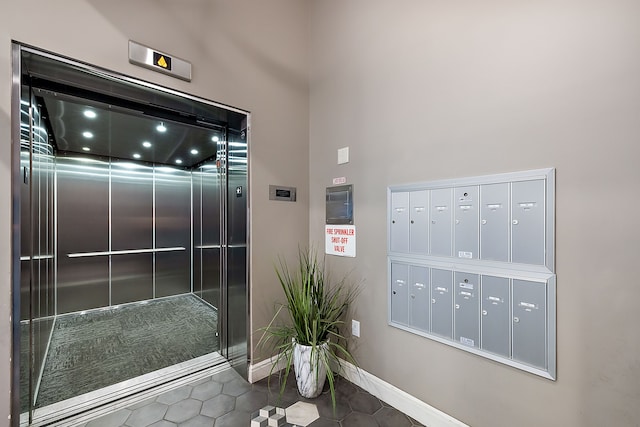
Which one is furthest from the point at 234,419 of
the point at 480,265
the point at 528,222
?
the point at 528,222

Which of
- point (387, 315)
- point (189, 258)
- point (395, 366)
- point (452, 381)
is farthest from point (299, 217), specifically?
point (189, 258)

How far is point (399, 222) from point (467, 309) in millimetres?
636

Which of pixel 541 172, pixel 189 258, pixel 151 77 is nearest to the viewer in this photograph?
pixel 541 172

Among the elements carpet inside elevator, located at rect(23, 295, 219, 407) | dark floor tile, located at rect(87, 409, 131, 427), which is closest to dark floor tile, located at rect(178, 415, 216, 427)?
dark floor tile, located at rect(87, 409, 131, 427)

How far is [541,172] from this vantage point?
3.88 feet

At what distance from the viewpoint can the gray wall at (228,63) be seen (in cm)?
122

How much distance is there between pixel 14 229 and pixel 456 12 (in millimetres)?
2618

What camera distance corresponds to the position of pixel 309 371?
182 centimetres

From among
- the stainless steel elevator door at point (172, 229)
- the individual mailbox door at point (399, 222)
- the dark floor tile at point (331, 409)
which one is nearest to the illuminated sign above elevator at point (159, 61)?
the individual mailbox door at point (399, 222)

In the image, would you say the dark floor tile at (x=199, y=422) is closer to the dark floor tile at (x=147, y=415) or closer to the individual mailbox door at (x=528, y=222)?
the dark floor tile at (x=147, y=415)

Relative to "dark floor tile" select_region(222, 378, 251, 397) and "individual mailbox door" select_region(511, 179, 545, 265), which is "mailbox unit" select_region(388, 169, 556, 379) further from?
"dark floor tile" select_region(222, 378, 251, 397)

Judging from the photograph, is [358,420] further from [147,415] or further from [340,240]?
[147,415]

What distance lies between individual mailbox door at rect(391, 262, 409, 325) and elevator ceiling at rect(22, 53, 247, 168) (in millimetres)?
1656

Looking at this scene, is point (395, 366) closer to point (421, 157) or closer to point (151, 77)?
point (421, 157)
